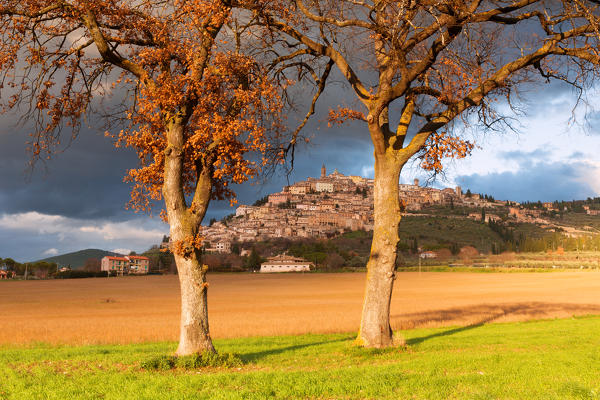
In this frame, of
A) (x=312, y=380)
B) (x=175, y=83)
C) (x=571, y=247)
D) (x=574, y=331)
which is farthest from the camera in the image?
(x=571, y=247)

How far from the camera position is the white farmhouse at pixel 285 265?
16462 cm

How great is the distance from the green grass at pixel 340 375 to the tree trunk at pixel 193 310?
3.37 feet

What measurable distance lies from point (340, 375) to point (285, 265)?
160m

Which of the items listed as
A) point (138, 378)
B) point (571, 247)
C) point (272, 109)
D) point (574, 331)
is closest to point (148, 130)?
point (272, 109)

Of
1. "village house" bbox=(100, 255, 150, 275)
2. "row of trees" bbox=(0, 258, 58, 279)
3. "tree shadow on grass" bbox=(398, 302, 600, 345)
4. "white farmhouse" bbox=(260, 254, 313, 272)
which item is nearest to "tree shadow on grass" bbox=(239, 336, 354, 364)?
"tree shadow on grass" bbox=(398, 302, 600, 345)

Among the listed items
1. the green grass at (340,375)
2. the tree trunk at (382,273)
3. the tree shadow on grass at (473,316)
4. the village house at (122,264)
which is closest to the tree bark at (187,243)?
the green grass at (340,375)

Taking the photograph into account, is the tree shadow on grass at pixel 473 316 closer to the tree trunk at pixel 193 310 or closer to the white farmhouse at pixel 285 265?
the tree trunk at pixel 193 310

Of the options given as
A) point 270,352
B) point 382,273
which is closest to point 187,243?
point 270,352

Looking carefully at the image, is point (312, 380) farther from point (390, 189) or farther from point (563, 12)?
point (563, 12)

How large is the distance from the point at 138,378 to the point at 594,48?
15660 millimetres

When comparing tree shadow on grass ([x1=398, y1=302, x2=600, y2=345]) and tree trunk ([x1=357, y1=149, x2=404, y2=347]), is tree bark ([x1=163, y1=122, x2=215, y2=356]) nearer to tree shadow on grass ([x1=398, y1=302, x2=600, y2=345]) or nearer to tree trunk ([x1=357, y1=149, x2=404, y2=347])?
tree trunk ([x1=357, y1=149, x2=404, y2=347])

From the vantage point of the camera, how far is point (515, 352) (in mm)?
13836

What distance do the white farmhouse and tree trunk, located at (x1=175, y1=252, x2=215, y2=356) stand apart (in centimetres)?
15184

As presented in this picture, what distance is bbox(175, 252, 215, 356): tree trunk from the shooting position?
1247 centimetres
